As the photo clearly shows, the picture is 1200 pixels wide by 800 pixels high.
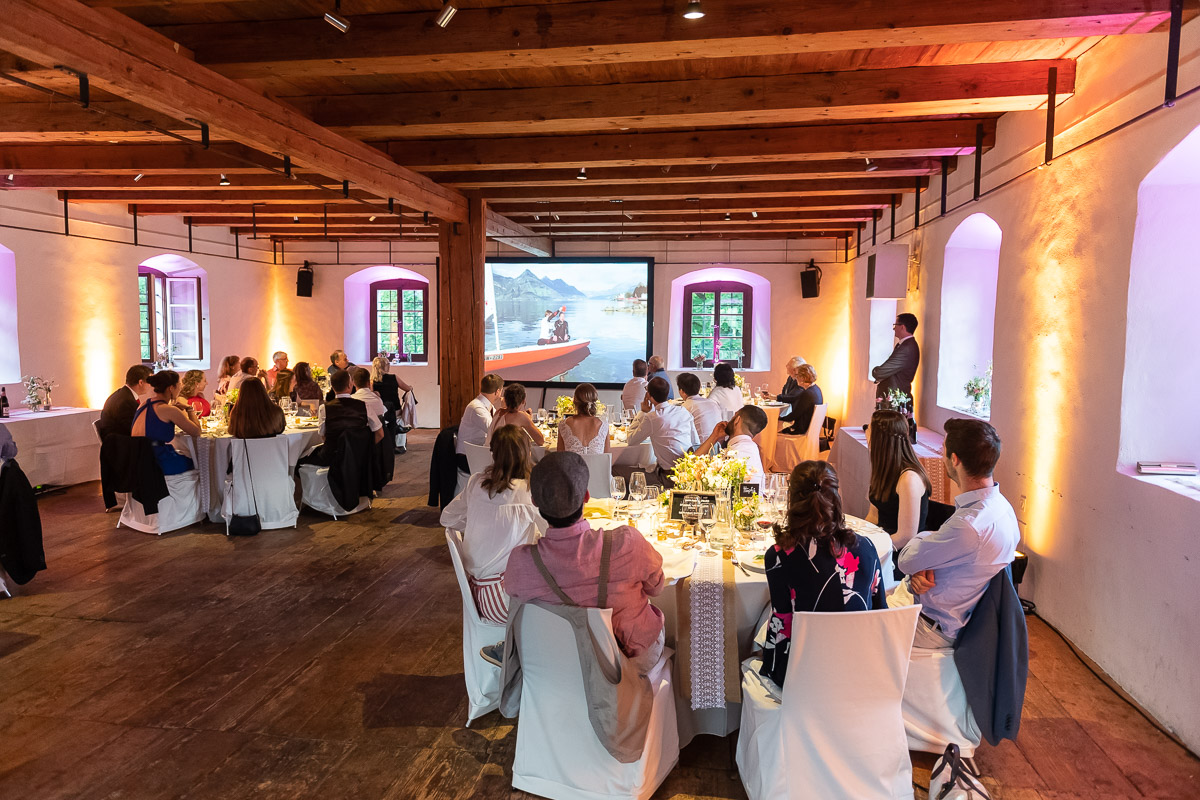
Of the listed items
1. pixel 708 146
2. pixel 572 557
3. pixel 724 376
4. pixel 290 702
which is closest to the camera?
pixel 572 557

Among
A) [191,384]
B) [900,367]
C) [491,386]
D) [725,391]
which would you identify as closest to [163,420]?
[191,384]

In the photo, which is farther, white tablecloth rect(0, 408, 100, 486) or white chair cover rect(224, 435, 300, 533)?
white tablecloth rect(0, 408, 100, 486)

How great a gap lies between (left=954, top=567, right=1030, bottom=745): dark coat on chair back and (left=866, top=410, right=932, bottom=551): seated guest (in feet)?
2.36

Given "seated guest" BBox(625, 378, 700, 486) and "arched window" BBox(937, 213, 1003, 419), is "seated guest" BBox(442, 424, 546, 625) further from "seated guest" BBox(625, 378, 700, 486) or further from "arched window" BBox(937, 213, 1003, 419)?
"arched window" BBox(937, 213, 1003, 419)

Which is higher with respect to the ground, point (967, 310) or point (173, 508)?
point (967, 310)

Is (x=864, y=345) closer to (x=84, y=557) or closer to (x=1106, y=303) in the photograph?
(x=1106, y=303)

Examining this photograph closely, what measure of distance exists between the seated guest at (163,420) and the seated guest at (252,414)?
1.13 ft

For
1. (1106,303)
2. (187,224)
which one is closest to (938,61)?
(1106,303)

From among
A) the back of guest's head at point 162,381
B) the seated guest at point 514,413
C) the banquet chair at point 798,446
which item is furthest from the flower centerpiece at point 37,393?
the banquet chair at point 798,446

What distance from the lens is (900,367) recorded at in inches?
288

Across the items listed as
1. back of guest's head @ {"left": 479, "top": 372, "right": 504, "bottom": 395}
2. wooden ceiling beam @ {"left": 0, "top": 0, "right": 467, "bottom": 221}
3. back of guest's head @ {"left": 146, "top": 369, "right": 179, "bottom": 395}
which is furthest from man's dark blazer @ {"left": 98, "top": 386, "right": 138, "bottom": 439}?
back of guest's head @ {"left": 479, "top": 372, "right": 504, "bottom": 395}

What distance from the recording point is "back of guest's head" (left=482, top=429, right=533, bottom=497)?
3695 mm

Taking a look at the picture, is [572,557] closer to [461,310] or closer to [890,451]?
[890,451]

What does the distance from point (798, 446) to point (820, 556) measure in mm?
6851
